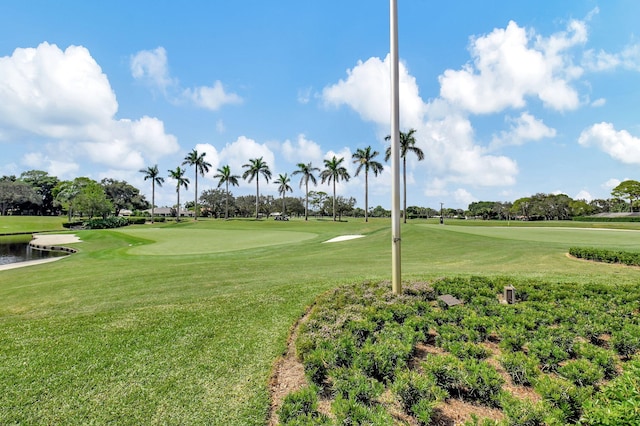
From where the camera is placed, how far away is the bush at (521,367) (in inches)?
137

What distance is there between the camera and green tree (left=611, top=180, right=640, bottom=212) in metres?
83.9

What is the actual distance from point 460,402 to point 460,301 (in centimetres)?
306

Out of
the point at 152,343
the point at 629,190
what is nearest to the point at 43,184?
the point at 152,343

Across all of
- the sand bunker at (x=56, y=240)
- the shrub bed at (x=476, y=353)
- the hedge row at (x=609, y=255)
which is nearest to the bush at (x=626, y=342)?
the shrub bed at (x=476, y=353)

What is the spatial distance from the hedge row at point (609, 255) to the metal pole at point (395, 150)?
962cm

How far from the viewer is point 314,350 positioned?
4047mm

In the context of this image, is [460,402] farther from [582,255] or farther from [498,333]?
[582,255]

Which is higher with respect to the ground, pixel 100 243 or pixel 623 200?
pixel 623 200

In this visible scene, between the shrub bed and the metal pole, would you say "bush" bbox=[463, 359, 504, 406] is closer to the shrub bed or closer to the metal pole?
the shrub bed

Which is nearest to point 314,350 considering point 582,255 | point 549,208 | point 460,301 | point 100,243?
point 460,301

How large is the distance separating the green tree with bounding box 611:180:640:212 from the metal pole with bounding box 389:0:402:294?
370ft

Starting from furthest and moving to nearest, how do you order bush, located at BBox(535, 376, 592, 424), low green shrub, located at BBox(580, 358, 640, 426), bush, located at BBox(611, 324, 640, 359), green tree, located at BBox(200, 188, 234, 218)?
green tree, located at BBox(200, 188, 234, 218), bush, located at BBox(611, 324, 640, 359), bush, located at BBox(535, 376, 592, 424), low green shrub, located at BBox(580, 358, 640, 426)

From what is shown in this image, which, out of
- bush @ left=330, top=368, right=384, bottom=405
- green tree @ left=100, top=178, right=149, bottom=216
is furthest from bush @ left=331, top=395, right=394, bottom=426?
green tree @ left=100, top=178, right=149, bottom=216

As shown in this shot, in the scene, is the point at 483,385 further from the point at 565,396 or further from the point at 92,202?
the point at 92,202
